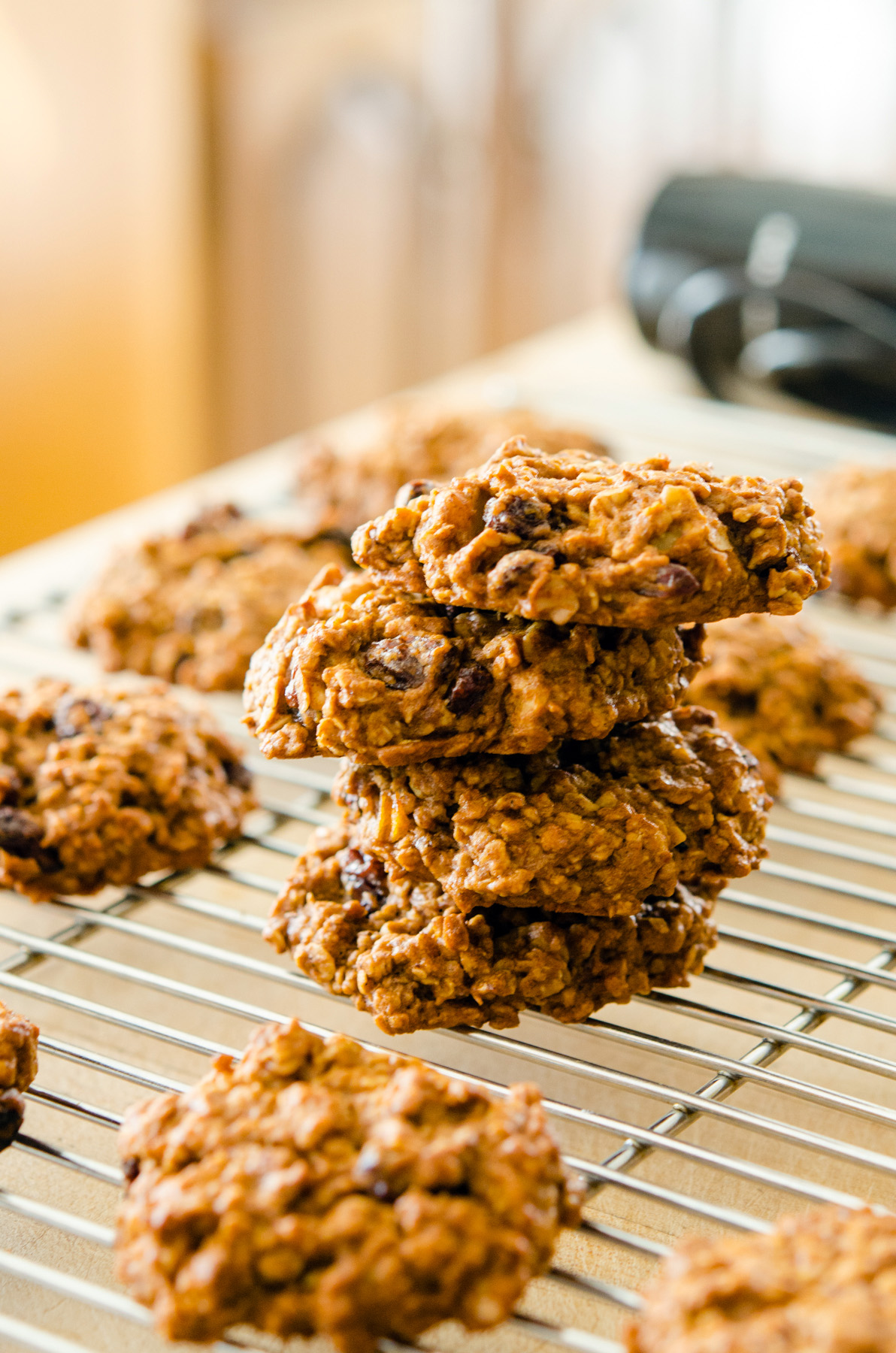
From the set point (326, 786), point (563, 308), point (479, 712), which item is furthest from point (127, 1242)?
point (563, 308)

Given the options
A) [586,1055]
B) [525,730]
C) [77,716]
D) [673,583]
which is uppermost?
[673,583]

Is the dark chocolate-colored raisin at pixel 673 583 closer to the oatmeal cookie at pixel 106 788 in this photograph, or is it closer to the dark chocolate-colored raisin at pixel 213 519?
the oatmeal cookie at pixel 106 788

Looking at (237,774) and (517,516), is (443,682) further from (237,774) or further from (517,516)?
(237,774)

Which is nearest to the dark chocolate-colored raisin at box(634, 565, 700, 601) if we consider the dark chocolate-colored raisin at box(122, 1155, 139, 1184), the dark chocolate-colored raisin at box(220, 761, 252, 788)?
the dark chocolate-colored raisin at box(122, 1155, 139, 1184)

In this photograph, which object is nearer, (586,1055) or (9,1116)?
(9,1116)

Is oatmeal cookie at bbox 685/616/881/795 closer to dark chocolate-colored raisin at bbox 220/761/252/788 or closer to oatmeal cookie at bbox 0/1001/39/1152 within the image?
dark chocolate-colored raisin at bbox 220/761/252/788

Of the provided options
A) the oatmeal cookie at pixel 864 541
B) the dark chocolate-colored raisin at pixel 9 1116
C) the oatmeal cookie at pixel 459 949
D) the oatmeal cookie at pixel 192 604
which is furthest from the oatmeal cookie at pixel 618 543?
the oatmeal cookie at pixel 864 541

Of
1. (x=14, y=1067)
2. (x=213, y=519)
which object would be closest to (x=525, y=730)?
(x=14, y=1067)
